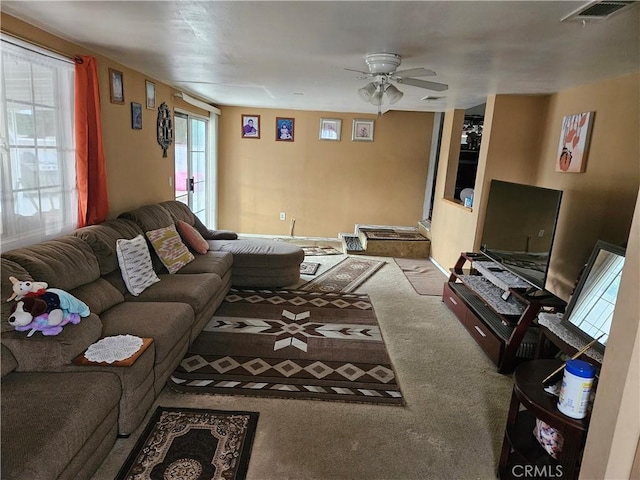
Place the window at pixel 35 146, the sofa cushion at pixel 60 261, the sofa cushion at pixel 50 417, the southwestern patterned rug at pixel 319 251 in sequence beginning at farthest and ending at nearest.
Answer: the southwestern patterned rug at pixel 319 251, the window at pixel 35 146, the sofa cushion at pixel 60 261, the sofa cushion at pixel 50 417

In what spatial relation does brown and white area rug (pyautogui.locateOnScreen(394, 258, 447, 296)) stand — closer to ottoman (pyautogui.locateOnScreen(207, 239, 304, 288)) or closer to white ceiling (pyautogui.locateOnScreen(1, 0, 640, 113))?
ottoman (pyautogui.locateOnScreen(207, 239, 304, 288))

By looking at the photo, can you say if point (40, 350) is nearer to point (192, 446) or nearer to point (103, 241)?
point (192, 446)

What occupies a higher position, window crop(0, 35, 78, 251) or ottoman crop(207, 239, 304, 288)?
window crop(0, 35, 78, 251)

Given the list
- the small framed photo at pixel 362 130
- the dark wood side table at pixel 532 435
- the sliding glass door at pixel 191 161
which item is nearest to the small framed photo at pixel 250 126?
the sliding glass door at pixel 191 161

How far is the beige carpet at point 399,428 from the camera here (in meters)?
1.95

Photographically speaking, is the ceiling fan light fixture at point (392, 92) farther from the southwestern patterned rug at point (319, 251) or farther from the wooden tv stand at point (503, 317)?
the southwestern patterned rug at point (319, 251)

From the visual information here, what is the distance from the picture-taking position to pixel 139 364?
206cm

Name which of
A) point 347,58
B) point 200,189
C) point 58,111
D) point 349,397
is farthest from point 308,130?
point 349,397

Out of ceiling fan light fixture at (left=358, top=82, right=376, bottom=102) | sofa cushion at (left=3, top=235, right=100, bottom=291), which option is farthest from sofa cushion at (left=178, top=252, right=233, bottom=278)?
ceiling fan light fixture at (left=358, top=82, right=376, bottom=102)

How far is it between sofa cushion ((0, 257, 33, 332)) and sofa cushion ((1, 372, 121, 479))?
10.7 inches

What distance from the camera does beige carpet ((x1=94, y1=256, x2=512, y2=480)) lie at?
6.40 ft

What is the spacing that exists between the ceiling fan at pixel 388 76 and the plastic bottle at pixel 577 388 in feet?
5.93

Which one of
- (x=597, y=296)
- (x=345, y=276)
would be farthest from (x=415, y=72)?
(x=345, y=276)

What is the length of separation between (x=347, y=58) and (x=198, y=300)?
2037 mm
